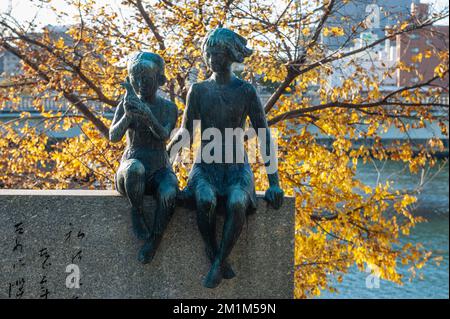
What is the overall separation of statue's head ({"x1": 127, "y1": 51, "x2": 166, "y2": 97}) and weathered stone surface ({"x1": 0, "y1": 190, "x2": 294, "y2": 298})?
830 mm

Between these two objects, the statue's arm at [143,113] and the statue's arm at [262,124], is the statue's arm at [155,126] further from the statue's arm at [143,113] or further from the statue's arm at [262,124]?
the statue's arm at [262,124]

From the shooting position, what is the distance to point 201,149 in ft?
14.5

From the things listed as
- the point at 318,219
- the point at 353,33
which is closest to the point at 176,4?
the point at 353,33

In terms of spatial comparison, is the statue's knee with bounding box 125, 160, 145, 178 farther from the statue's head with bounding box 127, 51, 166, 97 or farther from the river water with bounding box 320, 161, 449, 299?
the river water with bounding box 320, 161, 449, 299

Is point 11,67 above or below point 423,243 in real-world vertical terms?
above

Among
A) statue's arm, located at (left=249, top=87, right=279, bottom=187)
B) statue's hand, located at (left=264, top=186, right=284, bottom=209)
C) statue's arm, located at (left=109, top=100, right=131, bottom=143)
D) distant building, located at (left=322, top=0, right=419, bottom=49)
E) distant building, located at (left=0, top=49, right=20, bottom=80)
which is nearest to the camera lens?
statue's arm, located at (left=109, top=100, right=131, bottom=143)

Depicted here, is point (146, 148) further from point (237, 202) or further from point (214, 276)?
point (214, 276)

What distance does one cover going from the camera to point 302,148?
25.5ft

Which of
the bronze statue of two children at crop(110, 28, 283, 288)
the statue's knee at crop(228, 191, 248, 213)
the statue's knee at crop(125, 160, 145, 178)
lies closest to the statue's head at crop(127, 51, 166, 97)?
the bronze statue of two children at crop(110, 28, 283, 288)

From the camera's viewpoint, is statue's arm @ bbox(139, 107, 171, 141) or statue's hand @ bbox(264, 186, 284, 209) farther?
statue's hand @ bbox(264, 186, 284, 209)

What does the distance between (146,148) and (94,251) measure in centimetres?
86

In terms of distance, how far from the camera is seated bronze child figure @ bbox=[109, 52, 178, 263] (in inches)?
161

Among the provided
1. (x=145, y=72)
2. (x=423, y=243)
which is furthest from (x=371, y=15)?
(x=423, y=243)

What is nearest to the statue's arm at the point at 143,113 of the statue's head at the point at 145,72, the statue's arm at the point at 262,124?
the statue's head at the point at 145,72
